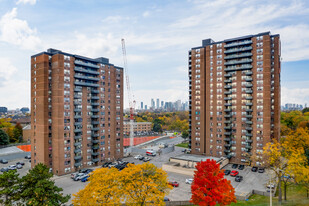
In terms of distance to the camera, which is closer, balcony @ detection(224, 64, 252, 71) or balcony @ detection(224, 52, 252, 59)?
balcony @ detection(224, 52, 252, 59)

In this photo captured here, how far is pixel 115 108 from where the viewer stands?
298 feet

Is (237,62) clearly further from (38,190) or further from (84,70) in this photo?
(38,190)

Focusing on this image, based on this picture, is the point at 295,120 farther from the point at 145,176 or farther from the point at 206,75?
the point at 145,176

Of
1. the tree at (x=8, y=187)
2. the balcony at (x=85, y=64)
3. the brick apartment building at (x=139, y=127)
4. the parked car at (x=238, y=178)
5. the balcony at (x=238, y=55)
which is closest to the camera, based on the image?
the tree at (x=8, y=187)

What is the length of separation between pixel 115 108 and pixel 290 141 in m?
71.9

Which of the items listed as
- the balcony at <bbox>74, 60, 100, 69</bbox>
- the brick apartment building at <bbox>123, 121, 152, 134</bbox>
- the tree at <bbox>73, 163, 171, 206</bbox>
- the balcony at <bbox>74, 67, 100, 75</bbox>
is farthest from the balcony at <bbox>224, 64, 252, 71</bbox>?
the brick apartment building at <bbox>123, 121, 152, 134</bbox>

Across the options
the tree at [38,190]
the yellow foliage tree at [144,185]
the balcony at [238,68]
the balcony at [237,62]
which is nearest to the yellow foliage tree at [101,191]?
the yellow foliage tree at [144,185]

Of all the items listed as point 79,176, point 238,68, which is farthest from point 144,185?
point 238,68

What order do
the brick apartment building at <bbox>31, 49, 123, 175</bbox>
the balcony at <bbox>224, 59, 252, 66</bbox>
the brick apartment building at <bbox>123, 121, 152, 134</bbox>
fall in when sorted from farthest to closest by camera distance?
the brick apartment building at <bbox>123, 121, 152, 134</bbox> < the balcony at <bbox>224, 59, 252, 66</bbox> < the brick apartment building at <bbox>31, 49, 123, 175</bbox>

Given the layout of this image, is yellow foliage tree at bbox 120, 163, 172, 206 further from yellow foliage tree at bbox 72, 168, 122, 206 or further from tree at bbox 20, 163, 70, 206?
tree at bbox 20, 163, 70, 206

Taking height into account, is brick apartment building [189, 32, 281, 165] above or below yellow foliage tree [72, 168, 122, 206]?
above

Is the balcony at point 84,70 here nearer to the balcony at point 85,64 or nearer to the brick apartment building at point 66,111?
the brick apartment building at point 66,111

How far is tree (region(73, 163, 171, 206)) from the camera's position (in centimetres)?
3538

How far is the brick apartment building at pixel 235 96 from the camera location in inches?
3110
